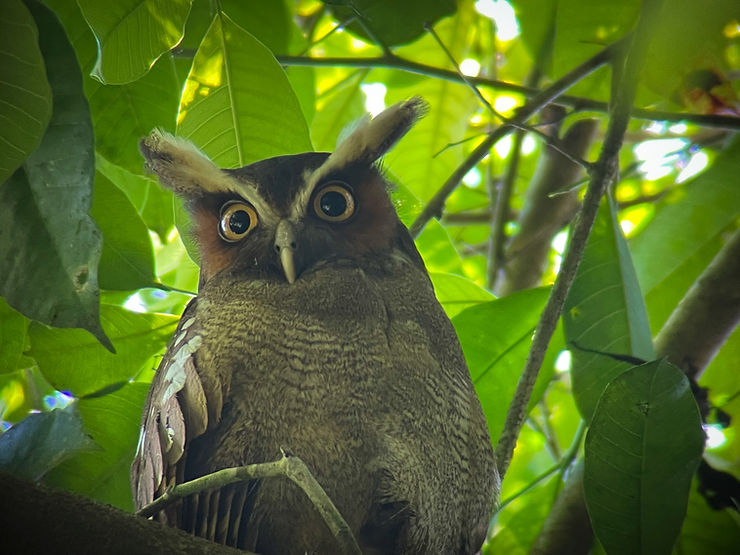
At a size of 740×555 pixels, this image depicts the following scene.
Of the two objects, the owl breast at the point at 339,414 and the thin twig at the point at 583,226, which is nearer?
the owl breast at the point at 339,414

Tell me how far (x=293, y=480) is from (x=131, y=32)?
92 cm

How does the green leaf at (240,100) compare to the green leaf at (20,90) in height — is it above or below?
above

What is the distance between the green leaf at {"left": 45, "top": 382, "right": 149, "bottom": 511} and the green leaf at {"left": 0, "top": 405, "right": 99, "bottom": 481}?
0.19 metres

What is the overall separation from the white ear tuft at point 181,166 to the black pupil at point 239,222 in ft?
0.18

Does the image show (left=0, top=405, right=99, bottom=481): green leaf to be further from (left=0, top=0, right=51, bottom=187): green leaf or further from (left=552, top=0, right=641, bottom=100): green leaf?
(left=552, top=0, right=641, bottom=100): green leaf

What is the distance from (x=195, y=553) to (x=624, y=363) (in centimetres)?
122

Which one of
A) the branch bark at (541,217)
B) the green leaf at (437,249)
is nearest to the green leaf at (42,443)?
the green leaf at (437,249)

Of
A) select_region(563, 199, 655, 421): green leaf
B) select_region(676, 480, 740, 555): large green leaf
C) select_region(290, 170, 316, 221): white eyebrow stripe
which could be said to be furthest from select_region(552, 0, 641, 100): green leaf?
select_region(676, 480, 740, 555): large green leaf

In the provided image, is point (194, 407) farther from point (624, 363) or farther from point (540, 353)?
point (624, 363)

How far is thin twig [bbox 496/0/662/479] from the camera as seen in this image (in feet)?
5.72

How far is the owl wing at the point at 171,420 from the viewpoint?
4.87 feet

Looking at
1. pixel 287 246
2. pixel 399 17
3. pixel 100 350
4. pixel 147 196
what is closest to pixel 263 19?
pixel 399 17

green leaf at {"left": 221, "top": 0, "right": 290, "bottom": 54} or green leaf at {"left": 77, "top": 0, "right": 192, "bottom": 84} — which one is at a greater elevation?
green leaf at {"left": 221, "top": 0, "right": 290, "bottom": 54}

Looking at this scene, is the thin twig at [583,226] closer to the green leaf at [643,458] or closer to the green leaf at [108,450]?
the green leaf at [643,458]
